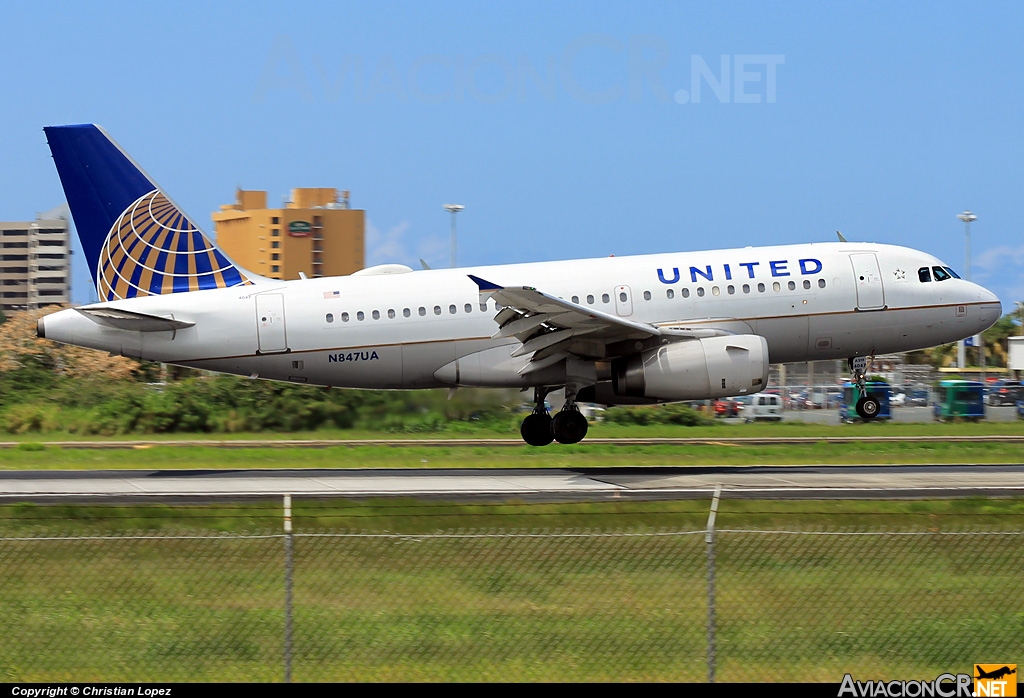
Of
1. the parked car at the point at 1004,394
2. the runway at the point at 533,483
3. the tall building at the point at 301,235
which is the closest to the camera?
the runway at the point at 533,483

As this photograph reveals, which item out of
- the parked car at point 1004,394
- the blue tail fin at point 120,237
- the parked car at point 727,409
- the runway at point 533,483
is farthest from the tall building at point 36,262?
the runway at point 533,483

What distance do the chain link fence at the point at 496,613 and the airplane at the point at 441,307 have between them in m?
13.0

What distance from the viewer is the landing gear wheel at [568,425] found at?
1035 inches

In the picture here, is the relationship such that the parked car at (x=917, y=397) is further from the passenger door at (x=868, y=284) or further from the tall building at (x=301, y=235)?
the tall building at (x=301, y=235)

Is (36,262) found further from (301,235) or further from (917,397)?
(917,397)

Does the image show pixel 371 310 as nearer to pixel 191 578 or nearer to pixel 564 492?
pixel 564 492

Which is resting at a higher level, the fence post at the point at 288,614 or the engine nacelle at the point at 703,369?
the engine nacelle at the point at 703,369

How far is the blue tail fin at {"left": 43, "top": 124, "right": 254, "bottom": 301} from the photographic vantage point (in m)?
26.7

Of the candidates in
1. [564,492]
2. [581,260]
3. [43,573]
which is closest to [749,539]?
[564,492]

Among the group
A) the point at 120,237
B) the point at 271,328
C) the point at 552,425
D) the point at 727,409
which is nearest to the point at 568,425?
the point at 552,425

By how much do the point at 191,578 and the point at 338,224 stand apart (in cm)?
13446

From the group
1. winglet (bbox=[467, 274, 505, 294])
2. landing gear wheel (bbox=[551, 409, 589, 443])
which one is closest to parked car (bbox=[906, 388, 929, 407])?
landing gear wheel (bbox=[551, 409, 589, 443])

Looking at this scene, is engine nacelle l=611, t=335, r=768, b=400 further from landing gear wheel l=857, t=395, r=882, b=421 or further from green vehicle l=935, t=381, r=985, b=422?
green vehicle l=935, t=381, r=985, b=422

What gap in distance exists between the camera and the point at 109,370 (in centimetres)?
5228
